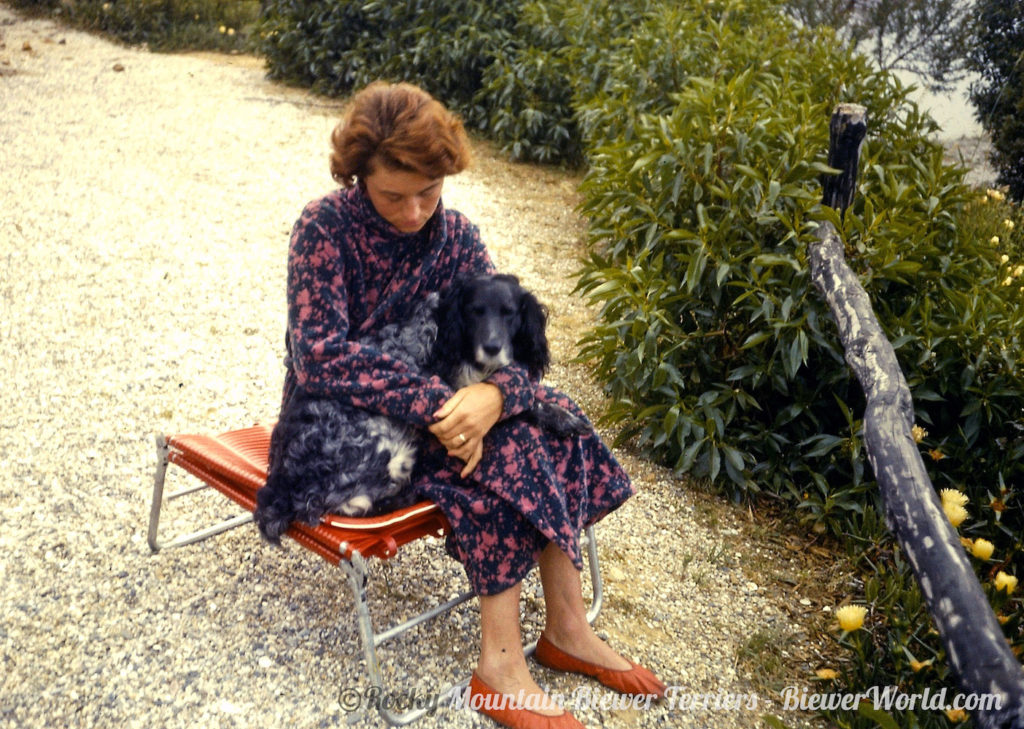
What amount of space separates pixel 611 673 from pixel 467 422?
851 millimetres

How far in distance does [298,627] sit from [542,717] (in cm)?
85

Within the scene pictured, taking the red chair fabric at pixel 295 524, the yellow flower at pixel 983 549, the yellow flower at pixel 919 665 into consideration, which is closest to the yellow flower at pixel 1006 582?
the yellow flower at pixel 983 549

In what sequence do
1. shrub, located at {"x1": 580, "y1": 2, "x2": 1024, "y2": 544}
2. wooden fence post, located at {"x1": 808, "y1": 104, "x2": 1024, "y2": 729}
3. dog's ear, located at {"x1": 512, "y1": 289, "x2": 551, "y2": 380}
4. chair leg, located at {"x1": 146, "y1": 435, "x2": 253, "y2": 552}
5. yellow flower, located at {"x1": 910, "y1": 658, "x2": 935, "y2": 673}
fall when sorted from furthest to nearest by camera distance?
shrub, located at {"x1": 580, "y1": 2, "x2": 1024, "y2": 544} < chair leg, located at {"x1": 146, "y1": 435, "x2": 253, "y2": 552} < dog's ear, located at {"x1": 512, "y1": 289, "x2": 551, "y2": 380} < yellow flower, located at {"x1": 910, "y1": 658, "x2": 935, "y2": 673} < wooden fence post, located at {"x1": 808, "y1": 104, "x2": 1024, "y2": 729}

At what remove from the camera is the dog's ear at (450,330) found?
8.13 ft

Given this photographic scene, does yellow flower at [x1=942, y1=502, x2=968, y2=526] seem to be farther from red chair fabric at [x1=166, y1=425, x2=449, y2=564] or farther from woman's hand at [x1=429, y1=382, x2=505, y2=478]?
red chair fabric at [x1=166, y1=425, x2=449, y2=564]

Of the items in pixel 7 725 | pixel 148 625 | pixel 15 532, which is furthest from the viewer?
pixel 15 532

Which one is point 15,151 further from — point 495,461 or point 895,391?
point 895,391

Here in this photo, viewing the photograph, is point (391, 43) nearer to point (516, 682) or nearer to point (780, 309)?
point (780, 309)

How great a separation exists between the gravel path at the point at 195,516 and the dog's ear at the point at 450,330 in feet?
2.83

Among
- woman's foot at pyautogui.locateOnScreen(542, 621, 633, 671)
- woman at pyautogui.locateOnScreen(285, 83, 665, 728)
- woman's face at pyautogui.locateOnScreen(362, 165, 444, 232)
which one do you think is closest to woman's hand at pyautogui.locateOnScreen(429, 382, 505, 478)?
woman at pyautogui.locateOnScreen(285, 83, 665, 728)

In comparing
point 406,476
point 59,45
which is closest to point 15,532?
point 406,476

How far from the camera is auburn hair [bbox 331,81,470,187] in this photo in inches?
89.6

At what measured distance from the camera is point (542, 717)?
7.66 ft

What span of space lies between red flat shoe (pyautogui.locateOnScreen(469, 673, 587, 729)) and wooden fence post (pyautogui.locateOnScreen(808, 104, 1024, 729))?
93cm
